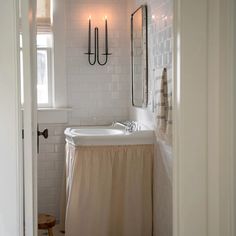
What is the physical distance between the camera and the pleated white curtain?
133 inches

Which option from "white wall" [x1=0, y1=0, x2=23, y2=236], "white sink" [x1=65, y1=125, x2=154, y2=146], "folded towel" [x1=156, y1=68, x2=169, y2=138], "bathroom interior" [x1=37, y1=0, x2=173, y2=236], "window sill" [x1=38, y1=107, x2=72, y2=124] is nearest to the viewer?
"white wall" [x1=0, y1=0, x2=23, y2=236]

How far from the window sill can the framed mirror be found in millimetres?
676

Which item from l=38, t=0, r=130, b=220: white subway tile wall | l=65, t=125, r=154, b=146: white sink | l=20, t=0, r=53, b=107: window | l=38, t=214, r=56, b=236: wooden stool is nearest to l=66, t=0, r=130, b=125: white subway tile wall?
l=38, t=0, r=130, b=220: white subway tile wall

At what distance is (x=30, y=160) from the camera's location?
1.87m

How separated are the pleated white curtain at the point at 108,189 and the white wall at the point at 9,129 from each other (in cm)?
155

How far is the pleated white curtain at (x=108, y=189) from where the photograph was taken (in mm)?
3389

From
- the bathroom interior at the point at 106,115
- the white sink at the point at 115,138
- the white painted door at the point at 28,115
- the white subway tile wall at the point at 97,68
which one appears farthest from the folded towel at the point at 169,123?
the white subway tile wall at the point at 97,68

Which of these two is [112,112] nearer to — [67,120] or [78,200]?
[67,120]

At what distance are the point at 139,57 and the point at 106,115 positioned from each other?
2.47ft

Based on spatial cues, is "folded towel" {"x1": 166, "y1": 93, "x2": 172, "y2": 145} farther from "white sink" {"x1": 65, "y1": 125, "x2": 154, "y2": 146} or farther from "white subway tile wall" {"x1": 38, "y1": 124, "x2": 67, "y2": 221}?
"white subway tile wall" {"x1": 38, "y1": 124, "x2": 67, "y2": 221}

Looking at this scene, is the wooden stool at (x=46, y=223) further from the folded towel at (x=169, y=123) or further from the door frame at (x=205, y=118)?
the door frame at (x=205, y=118)

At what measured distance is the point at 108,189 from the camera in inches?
135

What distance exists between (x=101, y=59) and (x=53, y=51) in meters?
0.47

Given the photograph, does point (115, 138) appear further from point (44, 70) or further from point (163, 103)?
point (44, 70)
